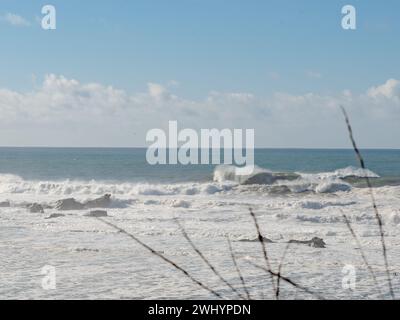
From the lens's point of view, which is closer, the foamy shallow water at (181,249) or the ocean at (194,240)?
the foamy shallow water at (181,249)

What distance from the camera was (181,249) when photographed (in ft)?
45.2

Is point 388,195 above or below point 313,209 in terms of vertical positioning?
above

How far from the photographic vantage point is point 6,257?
12078 mm

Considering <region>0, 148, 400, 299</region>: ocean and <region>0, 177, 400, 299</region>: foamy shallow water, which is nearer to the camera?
<region>0, 177, 400, 299</region>: foamy shallow water

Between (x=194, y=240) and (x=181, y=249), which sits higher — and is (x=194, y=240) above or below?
above

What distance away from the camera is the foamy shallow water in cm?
897

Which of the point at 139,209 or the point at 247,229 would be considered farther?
the point at 139,209

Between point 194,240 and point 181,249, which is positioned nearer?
point 181,249

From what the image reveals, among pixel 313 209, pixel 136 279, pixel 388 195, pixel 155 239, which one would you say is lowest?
pixel 136 279

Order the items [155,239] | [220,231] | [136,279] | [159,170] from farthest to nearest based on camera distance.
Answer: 1. [159,170]
2. [220,231]
3. [155,239]
4. [136,279]

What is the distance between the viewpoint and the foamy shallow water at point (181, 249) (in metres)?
8.97

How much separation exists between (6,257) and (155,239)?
15.2 feet

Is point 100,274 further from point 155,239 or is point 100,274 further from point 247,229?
point 247,229
